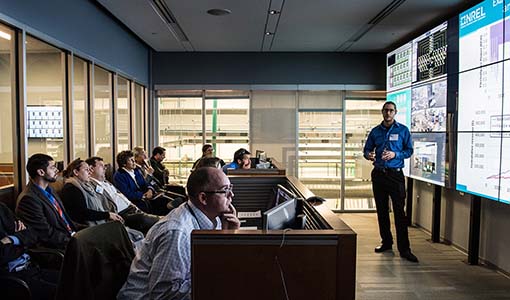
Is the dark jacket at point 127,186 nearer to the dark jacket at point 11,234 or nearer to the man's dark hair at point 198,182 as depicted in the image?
the dark jacket at point 11,234

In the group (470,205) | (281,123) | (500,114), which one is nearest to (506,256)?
(470,205)

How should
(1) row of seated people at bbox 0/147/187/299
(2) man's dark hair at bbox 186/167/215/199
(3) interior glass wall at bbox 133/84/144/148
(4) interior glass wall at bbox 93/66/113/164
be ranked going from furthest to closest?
1. (3) interior glass wall at bbox 133/84/144/148
2. (4) interior glass wall at bbox 93/66/113/164
3. (1) row of seated people at bbox 0/147/187/299
4. (2) man's dark hair at bbox 186/167/215/199

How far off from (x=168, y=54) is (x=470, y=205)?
18.7 ft

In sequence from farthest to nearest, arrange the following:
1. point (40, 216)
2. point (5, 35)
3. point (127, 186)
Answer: point (127, 186) → point (5, 35) → point (40, 216)

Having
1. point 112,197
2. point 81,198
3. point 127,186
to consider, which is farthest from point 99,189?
point 127,186

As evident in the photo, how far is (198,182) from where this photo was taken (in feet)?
5.74

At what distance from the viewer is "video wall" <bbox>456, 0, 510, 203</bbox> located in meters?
3.78

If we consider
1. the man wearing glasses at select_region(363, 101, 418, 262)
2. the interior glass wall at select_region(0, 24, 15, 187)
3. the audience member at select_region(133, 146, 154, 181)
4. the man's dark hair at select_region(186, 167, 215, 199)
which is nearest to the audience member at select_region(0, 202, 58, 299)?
the interior glass wall at select_region(0, 24, 15, 187)

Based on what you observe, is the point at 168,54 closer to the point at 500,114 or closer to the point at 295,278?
the point at 500,114

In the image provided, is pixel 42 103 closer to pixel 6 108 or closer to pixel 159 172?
pixel 6 108

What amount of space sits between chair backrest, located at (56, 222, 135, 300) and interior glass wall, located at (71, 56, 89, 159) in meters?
3.01

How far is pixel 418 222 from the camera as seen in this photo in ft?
21.1

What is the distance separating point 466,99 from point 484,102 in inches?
14.4

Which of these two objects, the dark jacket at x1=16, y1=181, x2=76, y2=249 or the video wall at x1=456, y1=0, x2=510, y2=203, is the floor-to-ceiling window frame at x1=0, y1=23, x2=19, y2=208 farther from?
the video wall at x1=456, y1=0, x2=510, y2=203
